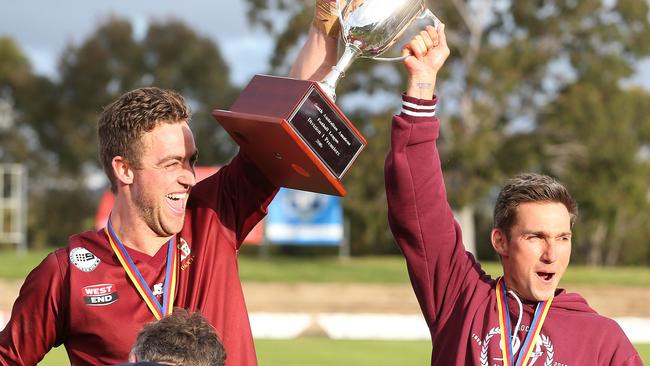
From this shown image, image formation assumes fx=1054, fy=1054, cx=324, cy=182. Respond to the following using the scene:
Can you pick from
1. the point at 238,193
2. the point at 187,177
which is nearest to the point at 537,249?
the point at 238,193

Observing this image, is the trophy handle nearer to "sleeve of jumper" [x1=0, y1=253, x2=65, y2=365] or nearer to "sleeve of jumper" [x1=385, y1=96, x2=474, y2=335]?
"sleeve of jumper" [x1=385, y1=96, x2=474, y2=335]

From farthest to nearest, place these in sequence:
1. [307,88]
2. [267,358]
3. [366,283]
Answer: [366,283], [267,358], [307,88]

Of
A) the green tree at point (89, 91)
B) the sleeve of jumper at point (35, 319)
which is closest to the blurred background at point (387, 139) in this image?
the green tree at point (89, 91)

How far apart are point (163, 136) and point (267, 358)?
723 centimetres

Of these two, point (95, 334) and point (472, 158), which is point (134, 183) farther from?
point (472, 158)

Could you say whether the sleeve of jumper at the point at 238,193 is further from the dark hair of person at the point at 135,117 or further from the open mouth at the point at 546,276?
the open mouth at the point at 546,276

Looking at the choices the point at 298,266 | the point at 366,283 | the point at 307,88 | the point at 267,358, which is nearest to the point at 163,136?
the point at 307,88

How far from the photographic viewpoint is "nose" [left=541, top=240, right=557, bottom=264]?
3.36 metres

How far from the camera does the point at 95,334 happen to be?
3.42 m

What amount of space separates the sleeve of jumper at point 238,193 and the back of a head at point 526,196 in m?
0.79

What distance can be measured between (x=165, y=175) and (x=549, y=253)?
1273mm

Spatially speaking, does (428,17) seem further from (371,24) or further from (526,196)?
(526,196)

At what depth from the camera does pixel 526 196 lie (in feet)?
11.5

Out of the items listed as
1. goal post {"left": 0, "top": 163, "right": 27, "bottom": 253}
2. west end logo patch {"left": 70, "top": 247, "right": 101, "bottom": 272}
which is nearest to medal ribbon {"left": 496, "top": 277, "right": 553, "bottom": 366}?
west end logo patch {"left": 70, "top": 247, "right": 101, "bottom": 272}
